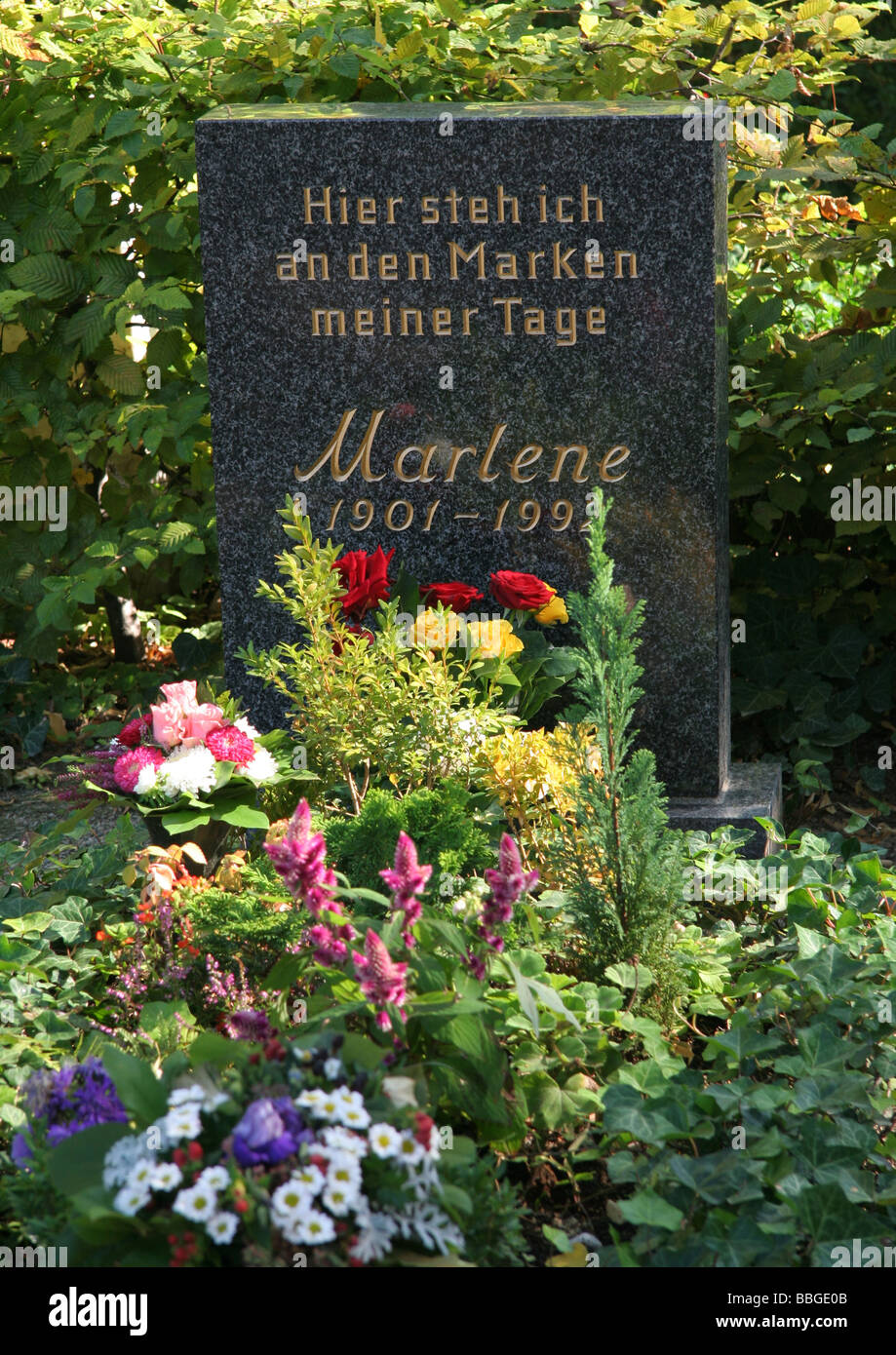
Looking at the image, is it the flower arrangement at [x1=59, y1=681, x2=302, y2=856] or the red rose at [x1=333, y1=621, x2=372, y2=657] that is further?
the red rose at [x1=333, y1=621, x2=372, y2=657]

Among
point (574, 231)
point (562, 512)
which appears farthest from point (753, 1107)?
point (574, 231)

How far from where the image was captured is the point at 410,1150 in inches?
68.7

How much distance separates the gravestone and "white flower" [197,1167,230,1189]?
7.11 feet

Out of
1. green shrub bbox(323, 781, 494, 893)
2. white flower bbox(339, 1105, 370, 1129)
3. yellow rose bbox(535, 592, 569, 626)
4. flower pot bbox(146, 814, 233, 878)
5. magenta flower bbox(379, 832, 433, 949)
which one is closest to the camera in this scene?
white flower bbox(339, 1105, 370, 1129)

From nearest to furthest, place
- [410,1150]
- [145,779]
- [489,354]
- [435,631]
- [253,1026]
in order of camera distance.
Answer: [410,1150] → [253,1026] → [145,779] → [435,631] → [489,354]

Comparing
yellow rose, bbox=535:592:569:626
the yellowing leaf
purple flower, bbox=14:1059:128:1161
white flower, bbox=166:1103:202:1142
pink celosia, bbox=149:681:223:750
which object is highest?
yellow rose, bbox=535:592:569:626

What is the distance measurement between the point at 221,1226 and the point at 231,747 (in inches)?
61.6

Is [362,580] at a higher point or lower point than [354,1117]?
higher

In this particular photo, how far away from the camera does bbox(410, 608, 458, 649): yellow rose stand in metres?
3.37

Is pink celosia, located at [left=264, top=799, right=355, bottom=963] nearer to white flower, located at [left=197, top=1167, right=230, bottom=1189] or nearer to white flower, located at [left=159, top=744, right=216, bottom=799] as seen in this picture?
white flower, located at [left=197, top=1167, right=230, bottom=1189]

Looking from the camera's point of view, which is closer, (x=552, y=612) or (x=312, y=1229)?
(x=312, y=1229)

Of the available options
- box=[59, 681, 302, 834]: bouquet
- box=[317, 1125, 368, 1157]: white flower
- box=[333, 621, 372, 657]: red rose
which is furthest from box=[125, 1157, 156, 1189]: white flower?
box=[333, 621, 372, 657]: red rose

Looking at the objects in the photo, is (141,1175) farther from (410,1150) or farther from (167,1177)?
(410,1150)

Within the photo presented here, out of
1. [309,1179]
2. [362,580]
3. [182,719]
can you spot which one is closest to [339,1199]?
[309,1179]
